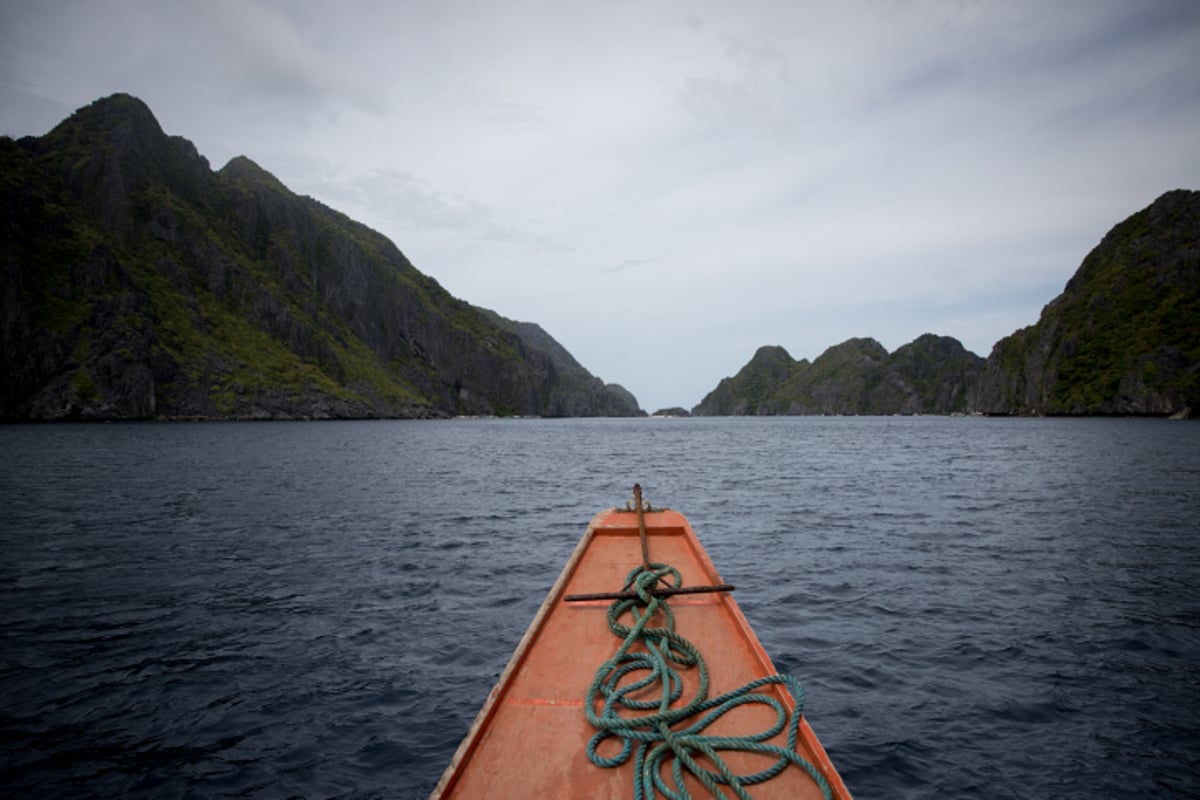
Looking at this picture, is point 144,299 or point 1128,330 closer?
point 144,299

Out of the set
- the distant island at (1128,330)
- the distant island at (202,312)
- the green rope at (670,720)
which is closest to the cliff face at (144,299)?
the distant island at (202,312)

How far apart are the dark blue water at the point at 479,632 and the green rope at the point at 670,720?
3.09 m

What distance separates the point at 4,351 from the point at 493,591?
443 feet

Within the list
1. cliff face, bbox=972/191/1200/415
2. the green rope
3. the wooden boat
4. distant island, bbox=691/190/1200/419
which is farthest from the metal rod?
cliff face, bbox=972/191/1200/415

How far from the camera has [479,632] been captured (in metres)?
11.8

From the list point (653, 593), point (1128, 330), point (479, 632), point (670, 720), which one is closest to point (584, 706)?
point (670, 720)

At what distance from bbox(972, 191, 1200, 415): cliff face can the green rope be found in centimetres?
16368

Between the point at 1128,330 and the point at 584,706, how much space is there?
187672 millimetres

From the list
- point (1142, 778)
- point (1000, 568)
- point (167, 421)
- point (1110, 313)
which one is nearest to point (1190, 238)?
point (1110, 313)

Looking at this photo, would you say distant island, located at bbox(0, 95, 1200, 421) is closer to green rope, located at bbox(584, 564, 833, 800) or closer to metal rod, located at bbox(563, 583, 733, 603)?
metal rod, located at bbox(563, 583, 733, 603)

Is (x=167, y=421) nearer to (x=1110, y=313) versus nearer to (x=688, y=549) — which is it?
(x=688, y=549)

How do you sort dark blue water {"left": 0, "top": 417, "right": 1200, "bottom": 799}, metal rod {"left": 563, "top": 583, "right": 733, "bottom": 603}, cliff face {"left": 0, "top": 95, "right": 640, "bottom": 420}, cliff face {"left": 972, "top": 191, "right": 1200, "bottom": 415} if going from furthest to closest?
cliff face {"left": 972, "top": 191, "right": 1200, "bottom": 415} → cliff face {"left": 0, "top": 95, "right": 640, "bottom": 420} → dark blue water {"left": 0, "top": 417, "right": 1200, "bottom": 799} → metal rod {"left": 563, "top": 583, "right": 733, "bottom": 603}

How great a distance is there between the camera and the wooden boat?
4.23m

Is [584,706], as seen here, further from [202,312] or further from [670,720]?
[202,312]
